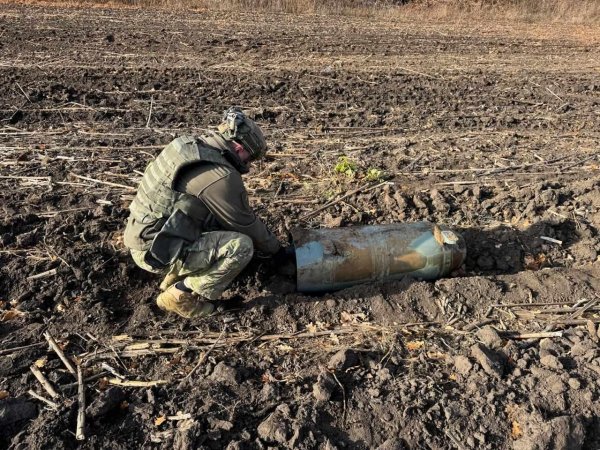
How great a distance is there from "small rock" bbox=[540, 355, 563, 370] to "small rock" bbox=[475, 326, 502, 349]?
333mm

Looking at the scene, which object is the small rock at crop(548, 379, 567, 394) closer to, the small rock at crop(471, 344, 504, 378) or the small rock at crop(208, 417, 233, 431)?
the small rock at crop(471, 344, 504, 378)

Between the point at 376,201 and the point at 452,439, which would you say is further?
the point at 376,201

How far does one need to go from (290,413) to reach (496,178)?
4.58 m

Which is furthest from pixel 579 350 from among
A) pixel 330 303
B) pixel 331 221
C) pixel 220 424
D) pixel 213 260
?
pixel 213 260

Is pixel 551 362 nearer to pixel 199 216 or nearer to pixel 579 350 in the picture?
pixel 579 350

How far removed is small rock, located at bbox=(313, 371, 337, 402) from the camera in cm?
360

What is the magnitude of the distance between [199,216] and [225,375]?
1341 mm

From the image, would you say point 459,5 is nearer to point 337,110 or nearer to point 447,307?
point 337,110

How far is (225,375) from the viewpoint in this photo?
148 inches

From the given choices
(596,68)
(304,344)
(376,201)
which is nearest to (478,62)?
(596,68)

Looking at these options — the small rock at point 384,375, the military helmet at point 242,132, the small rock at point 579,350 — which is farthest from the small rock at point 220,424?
the small rock at point 579,350

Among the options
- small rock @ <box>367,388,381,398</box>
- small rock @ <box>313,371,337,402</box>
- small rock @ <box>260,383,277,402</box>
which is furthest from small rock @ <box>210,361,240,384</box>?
small rock @ <box>367,388,381,398</box>

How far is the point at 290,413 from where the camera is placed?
3.50 m

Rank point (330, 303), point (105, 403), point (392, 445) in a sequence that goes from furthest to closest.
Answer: point (330, 303)
point (105, 403)
point (392, 445)
